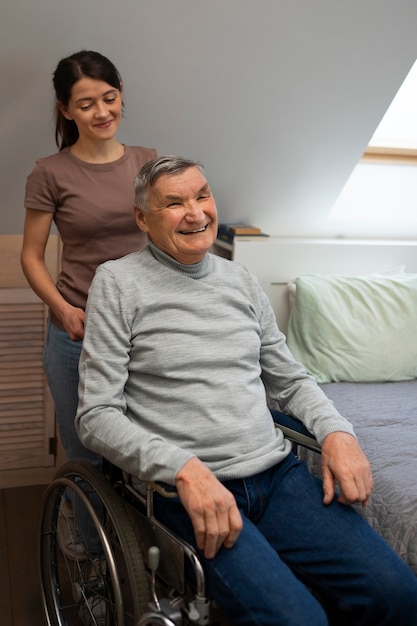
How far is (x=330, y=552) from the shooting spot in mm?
1519

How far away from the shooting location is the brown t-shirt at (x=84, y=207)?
1957 millimetres

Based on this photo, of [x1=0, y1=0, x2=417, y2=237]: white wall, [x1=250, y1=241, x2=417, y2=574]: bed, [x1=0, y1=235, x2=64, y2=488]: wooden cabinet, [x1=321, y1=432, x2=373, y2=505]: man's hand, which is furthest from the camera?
[x1=0, y1=235, x2=64, y2=488]: wooden cabinet

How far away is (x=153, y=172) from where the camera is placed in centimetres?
169

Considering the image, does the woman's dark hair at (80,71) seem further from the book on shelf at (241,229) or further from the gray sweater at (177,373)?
the book on shelf at (241,229)

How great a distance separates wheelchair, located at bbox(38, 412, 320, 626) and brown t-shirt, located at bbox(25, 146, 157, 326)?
1.73ft

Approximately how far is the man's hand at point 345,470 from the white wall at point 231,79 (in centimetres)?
121

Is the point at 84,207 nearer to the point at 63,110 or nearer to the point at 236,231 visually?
the point at 63,110

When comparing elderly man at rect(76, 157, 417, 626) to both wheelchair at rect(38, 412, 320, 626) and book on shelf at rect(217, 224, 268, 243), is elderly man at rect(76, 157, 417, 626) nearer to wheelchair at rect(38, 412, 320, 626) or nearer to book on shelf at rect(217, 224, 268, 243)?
wheelchair at rect(38, 412, 320, 626)

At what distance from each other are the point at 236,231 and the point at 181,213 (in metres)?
1.02

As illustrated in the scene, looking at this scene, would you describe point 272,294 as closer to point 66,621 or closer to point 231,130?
point 231,130

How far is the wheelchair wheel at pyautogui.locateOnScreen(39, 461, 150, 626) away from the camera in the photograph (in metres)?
1.46

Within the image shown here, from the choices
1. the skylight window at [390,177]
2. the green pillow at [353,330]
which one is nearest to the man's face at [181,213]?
the green pillow at [353,330]

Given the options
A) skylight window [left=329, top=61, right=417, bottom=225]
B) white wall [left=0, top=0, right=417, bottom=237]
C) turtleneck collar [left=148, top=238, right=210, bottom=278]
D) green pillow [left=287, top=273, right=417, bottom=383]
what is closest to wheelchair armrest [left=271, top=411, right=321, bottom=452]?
turtleneck collar [left=148, top=238, right=210, bottom=278]

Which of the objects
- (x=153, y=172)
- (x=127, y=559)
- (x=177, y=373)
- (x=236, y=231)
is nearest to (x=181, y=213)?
(x=153, y=172)
